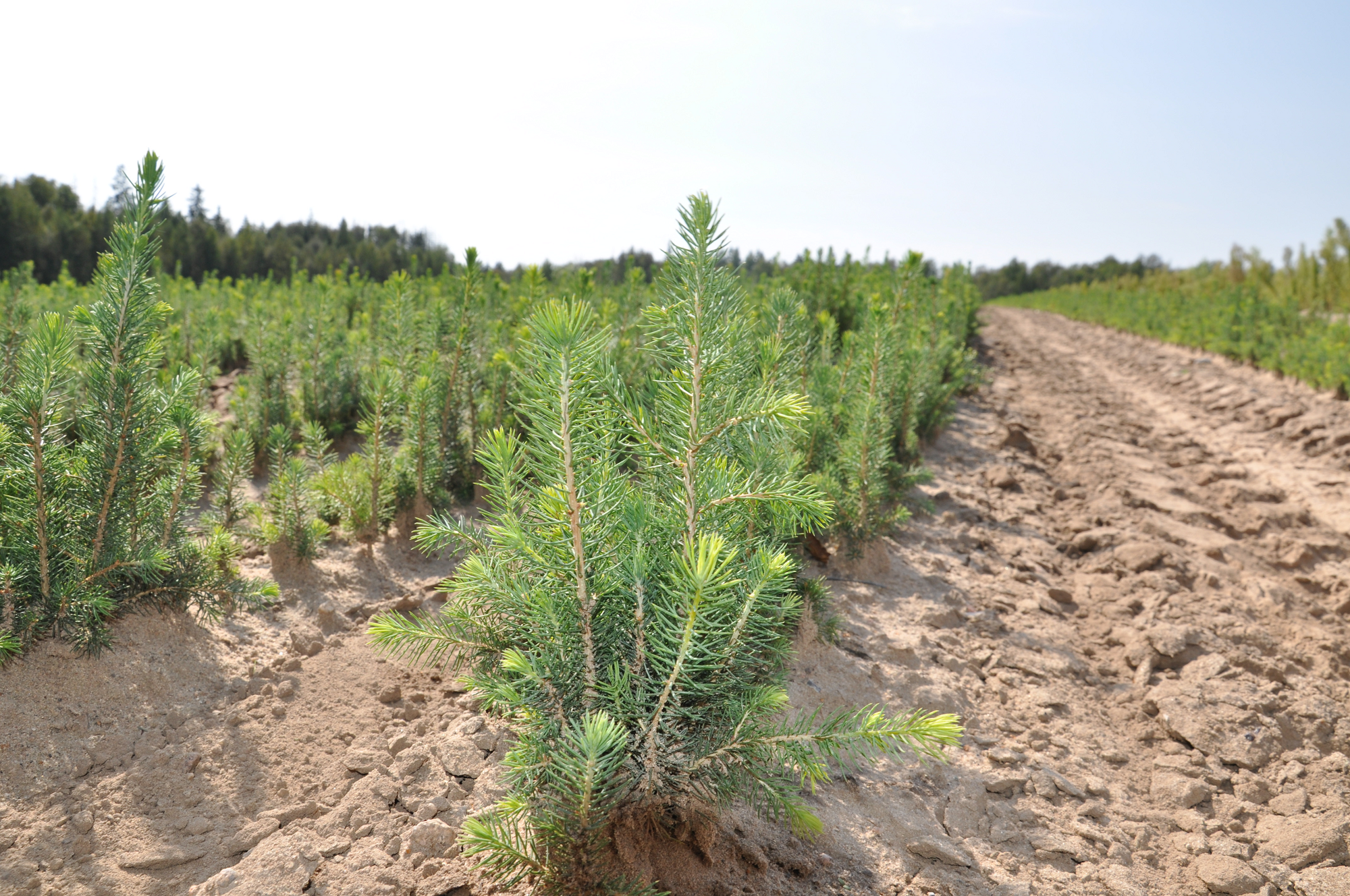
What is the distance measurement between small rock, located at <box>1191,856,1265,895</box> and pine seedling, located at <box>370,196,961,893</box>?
161 cm

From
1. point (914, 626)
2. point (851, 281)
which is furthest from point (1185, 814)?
point (851, 281)

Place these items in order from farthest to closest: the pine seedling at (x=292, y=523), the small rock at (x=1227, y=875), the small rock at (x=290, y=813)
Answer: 1. the pine seedling at (x=292, y=523)
2. the small rock at (x=1227, y=875)
3. the small rock at (x=290, y=813)

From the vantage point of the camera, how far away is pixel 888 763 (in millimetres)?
2723

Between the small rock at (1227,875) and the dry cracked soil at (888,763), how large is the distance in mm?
11

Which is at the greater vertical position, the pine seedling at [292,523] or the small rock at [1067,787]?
the pine seedling at [292,523]

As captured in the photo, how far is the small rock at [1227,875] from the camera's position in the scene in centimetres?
240

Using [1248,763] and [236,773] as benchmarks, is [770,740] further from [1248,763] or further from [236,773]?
[1248,763]

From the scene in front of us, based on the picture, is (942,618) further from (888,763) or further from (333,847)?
(333,847)

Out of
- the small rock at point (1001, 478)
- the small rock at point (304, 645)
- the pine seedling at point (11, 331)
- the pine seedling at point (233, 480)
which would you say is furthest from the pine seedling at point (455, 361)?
the small rock at point (1001, 478)

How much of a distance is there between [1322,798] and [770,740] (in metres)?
2.68

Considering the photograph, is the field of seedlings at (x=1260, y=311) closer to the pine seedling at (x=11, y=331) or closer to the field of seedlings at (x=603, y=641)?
the field of seedlings at (x=603, y=641)

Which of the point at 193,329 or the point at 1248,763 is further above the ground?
the point at 193,329

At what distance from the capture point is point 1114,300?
27078mm

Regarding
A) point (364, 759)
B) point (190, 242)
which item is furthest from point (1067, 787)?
point (190, 242)
